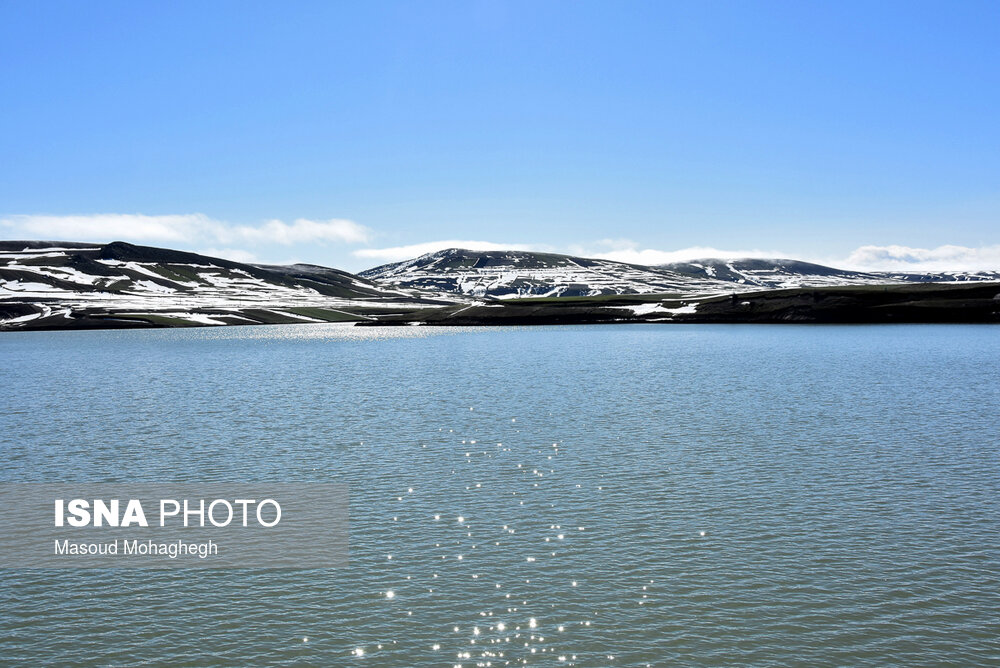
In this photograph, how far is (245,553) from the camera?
2486 centimetres

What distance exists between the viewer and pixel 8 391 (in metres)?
71.3

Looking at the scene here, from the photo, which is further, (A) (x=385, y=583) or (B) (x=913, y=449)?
(B) (x=913, y=449)

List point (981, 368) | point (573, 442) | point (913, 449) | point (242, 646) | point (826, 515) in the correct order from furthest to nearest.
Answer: point (981, 368) → point (573, 442) → point (913, 449) → point (826, 515) → point (242, 646)

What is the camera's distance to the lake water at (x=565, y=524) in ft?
60.0

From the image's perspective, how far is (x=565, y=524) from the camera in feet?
89.4

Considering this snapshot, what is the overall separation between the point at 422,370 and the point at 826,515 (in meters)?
64.4

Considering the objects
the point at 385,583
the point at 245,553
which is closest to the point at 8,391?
the point at 245,553

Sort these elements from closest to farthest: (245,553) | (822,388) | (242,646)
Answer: (242,646) → (245,553) → (822,388)

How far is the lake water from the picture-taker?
18.3 metres

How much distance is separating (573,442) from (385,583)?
2142 cm

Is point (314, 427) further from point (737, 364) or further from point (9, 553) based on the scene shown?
point (737, 364)

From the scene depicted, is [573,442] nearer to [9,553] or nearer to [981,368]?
[9,553]

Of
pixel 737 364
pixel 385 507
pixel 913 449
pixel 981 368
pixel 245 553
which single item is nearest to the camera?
pixel 245 553

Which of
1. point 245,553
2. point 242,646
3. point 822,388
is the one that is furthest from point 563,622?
point 822,388
